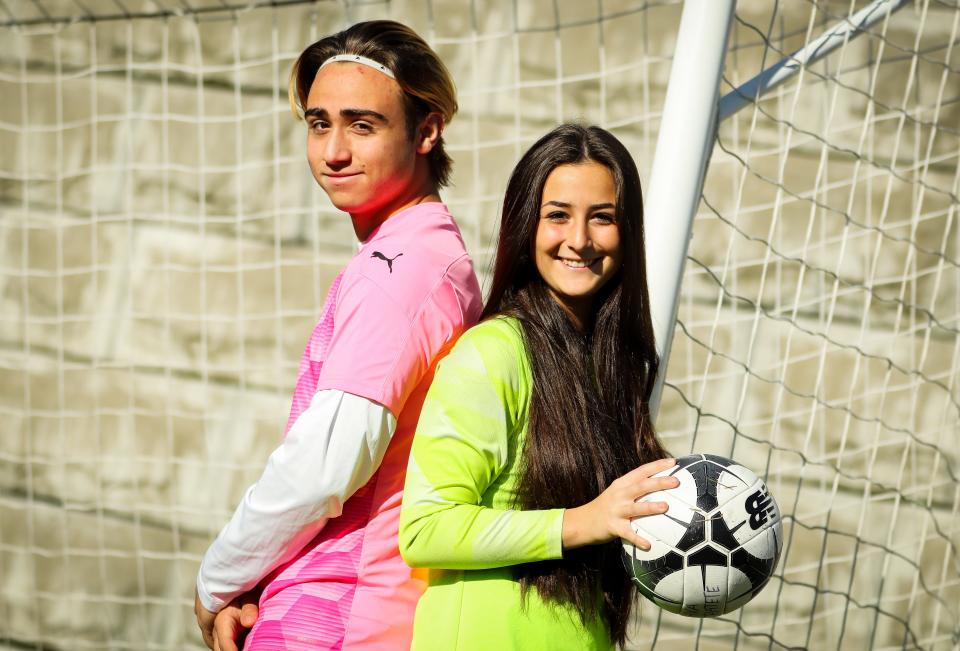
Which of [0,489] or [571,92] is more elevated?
[571,92]

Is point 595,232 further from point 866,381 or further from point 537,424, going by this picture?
point 866,381

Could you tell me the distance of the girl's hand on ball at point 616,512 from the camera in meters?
1.23

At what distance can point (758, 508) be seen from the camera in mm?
1328

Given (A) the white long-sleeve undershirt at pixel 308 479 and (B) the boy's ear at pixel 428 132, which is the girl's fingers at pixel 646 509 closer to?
(A) the white long-sleeve undershirt at pixel 308 479

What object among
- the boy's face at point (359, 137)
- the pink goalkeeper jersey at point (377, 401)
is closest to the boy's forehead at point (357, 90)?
the boy's face at point (359, 137)

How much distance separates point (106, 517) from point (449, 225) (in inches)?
103

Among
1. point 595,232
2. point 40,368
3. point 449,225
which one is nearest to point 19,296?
point 40,368

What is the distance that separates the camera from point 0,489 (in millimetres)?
3625

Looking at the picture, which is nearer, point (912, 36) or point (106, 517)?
point (912, 36)

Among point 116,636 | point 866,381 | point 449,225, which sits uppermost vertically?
point 449,225

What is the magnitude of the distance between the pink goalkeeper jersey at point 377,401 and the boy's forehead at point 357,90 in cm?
22

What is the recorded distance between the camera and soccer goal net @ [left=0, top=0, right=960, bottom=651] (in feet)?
10.4

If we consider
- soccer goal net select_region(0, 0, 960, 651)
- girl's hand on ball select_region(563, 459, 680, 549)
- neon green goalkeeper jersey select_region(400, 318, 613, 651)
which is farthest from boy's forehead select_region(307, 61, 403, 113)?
soccer goal net select_region(0, 0, 960, 651)

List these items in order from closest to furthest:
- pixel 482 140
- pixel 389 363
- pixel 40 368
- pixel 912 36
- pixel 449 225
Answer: pixel 389 363
pixel 449 225
pixel 912 36
pixel 482 140
pixel 40 368
